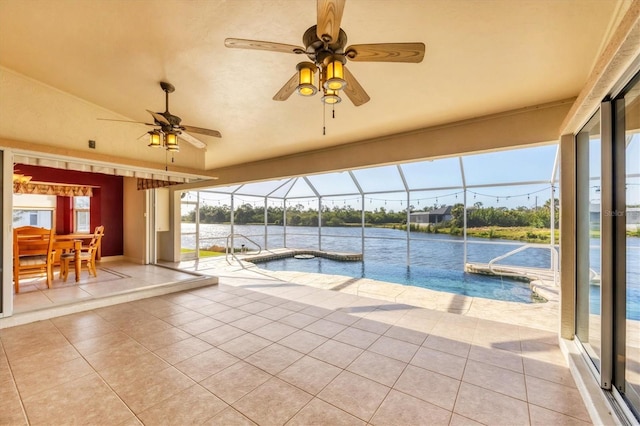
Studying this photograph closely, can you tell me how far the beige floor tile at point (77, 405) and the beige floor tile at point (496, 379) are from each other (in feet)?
8.57

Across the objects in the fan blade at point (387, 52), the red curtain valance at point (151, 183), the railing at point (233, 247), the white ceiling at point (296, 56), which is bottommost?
the railing at point (233, 247)

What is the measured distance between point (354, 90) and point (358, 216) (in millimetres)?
6129

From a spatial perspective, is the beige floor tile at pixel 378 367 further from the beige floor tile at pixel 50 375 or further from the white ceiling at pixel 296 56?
the white ceiling at pixel 296 56

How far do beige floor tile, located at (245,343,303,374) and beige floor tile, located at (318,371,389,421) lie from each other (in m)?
0.49

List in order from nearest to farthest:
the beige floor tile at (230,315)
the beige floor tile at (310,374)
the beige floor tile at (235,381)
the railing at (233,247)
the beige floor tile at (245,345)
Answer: the beige floor tile at (235,381) < the beige floor tile at (310,374) < the beige floor tile at (245,345) < the beige floor tile at (230,315) < the railing at (233,247)

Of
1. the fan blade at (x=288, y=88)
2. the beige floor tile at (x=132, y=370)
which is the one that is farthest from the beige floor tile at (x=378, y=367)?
the fan blade at (x=288, y=88)

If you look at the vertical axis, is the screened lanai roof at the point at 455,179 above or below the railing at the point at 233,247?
above

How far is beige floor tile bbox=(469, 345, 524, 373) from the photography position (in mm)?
2445

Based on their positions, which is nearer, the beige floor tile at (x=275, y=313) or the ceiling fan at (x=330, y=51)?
the ceiling fan at (x=330, y=51)

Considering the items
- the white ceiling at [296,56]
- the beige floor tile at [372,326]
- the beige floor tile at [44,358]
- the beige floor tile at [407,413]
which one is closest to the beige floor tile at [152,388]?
the beige floor tile at [44,358]

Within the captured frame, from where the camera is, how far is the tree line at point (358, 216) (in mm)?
6465

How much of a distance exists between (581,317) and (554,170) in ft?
13.2

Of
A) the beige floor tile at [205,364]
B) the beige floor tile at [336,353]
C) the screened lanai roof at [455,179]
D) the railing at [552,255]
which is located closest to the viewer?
the beige floor tile at [205,364]

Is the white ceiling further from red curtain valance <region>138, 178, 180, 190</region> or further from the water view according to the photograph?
the water view
